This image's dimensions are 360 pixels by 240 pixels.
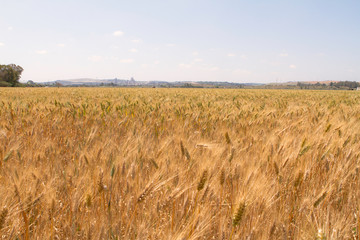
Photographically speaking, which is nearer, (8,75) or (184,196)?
(184,196)

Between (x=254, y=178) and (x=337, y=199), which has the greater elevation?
(x=254, y=178)

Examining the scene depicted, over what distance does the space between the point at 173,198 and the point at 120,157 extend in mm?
560

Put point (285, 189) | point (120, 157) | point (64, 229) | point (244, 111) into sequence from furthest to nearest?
point (244, 111) < point (120, 157) < point (285, 189) < point (64, 229)

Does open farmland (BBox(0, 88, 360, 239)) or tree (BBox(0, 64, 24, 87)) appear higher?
tree (BBox(0, 64, 24, 87))

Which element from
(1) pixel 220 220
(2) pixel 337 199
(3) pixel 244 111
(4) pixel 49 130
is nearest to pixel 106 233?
(1) pixel 220 220

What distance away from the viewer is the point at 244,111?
14.3 ft

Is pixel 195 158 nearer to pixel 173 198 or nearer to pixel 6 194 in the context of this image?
pixel 173 198

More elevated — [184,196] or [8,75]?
[8,75]

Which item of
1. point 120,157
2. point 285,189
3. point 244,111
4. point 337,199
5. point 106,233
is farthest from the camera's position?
point 244,111

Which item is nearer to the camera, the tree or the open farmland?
the open farmland

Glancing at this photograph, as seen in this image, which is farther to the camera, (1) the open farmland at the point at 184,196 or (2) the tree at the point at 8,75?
(2) the tree at the point at 8,75

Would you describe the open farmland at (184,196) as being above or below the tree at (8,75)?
below

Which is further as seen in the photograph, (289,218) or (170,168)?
(170,168)

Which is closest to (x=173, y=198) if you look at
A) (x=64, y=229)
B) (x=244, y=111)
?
(x=64, y=229)
